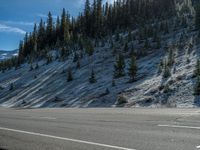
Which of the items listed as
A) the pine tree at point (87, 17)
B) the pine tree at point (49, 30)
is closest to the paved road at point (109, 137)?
the pine tree at point (87, 17)

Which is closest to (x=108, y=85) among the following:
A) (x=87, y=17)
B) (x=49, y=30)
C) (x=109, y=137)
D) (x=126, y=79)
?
(x=126, y=79)

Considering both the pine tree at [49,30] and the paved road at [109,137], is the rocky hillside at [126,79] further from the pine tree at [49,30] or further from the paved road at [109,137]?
the pine tree at [49,30]

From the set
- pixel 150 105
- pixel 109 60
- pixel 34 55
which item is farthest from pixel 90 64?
pixel 34 55

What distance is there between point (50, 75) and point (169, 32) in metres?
20.8

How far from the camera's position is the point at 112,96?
107 feet

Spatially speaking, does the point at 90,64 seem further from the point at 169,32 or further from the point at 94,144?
the point at 94,144

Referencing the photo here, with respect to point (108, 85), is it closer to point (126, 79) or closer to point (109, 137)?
point (126, 79)

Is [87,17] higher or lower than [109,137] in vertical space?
higher

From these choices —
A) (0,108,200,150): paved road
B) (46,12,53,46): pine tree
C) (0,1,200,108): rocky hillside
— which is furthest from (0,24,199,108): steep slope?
(46,12,53,46): pine tree

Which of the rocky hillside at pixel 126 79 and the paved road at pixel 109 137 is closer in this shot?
the paved road at pixel 109 137

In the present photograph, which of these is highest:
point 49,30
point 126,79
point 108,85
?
point 49,30

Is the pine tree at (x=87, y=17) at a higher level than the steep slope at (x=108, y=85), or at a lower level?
higher

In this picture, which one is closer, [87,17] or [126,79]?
[126,79]

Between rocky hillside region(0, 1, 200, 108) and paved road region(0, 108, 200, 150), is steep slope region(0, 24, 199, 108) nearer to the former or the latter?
rocky hillside region(0, 1, 200, 108)
